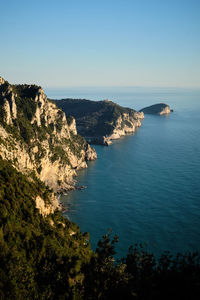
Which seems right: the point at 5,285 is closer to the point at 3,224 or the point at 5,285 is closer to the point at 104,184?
the point at 3,224

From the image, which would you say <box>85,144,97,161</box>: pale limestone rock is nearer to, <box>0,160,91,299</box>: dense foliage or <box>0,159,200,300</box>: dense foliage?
<box>0,160,91,299</box>: dense foliage

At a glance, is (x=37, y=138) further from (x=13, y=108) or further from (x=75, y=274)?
(x=75, y=274)

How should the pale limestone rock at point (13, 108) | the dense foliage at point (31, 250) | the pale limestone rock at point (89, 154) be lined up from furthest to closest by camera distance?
the pale limestone rock at point (89, 154), the pale limestone rock at point (13, 108), the dense foliage at point (31, 250)

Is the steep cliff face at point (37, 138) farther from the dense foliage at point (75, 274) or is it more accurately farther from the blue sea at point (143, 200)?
the dense foliage at point (75, 274)

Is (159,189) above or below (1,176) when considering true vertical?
below

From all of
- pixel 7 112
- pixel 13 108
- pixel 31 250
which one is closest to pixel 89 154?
pixel 13 108

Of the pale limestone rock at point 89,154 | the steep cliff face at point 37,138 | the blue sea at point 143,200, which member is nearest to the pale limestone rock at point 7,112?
the steep cliff face at point 37,138

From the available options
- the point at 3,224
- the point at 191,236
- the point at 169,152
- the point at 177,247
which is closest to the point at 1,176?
the point at 3,224

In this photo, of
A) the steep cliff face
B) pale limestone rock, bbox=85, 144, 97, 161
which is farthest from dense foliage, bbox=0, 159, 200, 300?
pale limestone rock, bbox=85, 144, 97, 161
